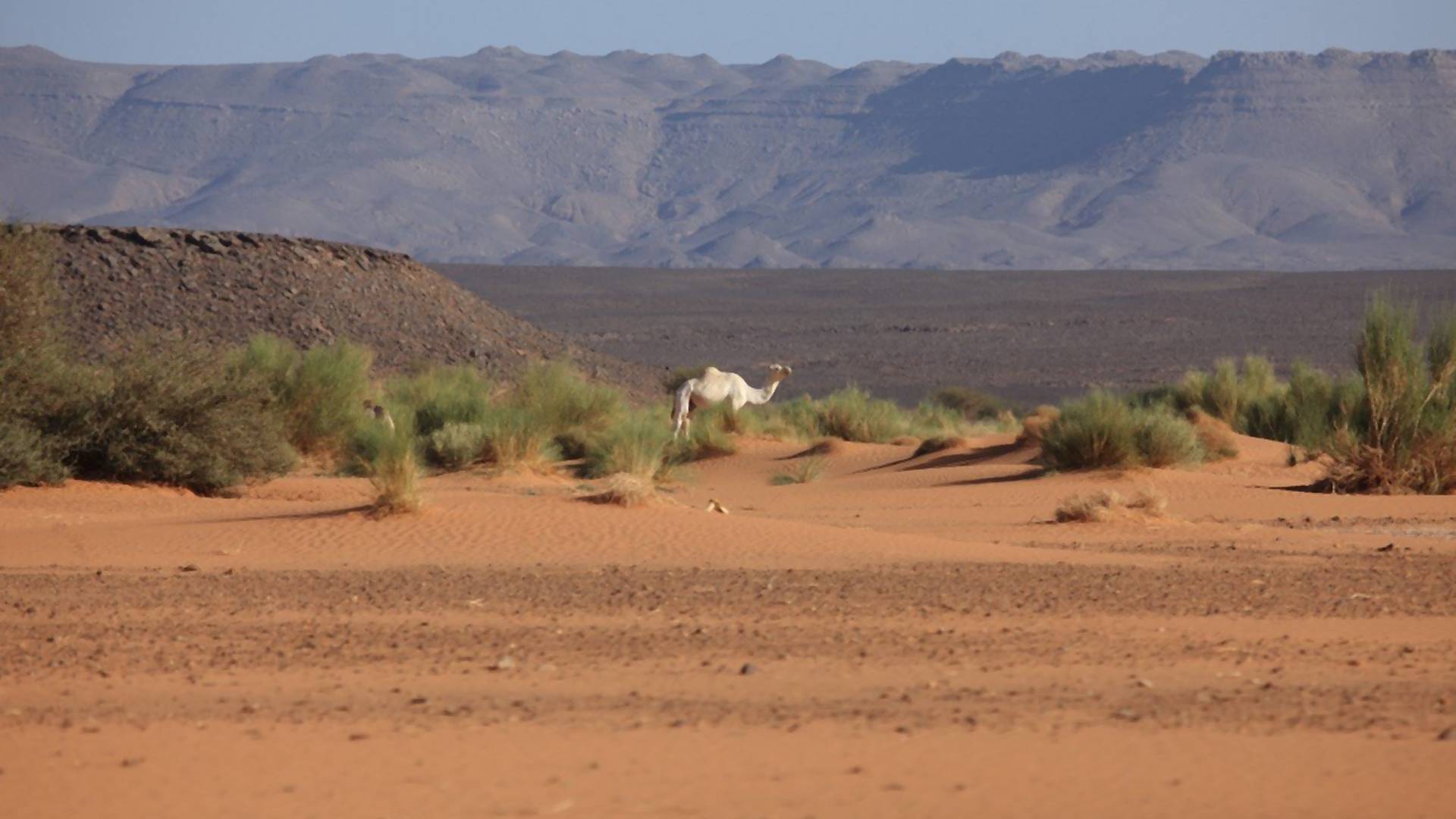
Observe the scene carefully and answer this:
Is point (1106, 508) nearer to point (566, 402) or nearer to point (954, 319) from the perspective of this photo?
point (566, 402)

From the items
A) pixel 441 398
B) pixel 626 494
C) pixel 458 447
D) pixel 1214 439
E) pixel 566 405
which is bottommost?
pixel 1214 439

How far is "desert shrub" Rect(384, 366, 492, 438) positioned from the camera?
91.6ft

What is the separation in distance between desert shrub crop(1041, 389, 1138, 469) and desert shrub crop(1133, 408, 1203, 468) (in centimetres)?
12

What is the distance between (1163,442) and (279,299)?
77.7 ft

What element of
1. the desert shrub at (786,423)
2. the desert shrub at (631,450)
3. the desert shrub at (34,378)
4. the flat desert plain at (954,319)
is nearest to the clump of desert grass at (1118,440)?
the desert shrub at (631,450)

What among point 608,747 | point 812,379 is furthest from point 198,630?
point 812,379

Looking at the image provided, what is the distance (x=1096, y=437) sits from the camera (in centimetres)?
2355

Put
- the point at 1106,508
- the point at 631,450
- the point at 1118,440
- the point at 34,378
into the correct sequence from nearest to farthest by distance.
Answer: the point at 1106,508
the point at 34,378
the point at 631,450
the point at 1118,440

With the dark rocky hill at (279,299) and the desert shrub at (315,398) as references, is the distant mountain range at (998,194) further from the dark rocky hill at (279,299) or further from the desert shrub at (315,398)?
the desert shrub at (315,398)

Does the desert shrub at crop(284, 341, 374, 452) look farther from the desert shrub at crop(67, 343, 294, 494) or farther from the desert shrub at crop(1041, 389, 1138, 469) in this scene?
the desert shrub at crop(1041, 389, 1138, 469)

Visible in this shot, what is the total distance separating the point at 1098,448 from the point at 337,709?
16082mm

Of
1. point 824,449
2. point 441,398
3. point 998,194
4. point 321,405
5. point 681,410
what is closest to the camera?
point 321,405

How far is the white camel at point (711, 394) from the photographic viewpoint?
29156 mm

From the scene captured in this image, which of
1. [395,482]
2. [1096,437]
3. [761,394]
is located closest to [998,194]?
[761,394]
